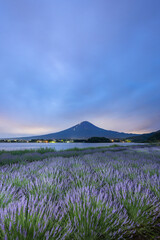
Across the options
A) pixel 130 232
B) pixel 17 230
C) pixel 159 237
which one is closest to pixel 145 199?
pixel 159 237

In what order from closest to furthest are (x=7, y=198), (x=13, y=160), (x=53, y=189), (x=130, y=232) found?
(x=130, y=232), (x=7, y=198), (x=53, y=189), (x=13, y=160)

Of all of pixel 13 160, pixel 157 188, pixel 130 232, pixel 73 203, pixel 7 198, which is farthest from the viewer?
pixel 13 160

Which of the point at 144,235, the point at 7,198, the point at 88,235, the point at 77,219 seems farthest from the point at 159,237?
the point at 7,198

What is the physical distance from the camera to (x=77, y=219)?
3.64 ft

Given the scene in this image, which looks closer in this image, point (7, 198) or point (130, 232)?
point (130, 232)

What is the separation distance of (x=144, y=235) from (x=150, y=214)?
21 centimetres

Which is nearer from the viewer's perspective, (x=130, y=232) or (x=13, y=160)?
(x=130, y=232)

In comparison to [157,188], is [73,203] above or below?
above

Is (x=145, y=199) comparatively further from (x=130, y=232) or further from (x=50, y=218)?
(x=50, y=218)

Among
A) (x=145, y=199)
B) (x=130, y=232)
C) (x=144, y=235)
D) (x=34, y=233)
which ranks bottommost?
(x=144, y=235)

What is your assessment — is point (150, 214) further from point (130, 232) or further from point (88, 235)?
point (88, 235)

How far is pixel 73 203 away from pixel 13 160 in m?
5.22

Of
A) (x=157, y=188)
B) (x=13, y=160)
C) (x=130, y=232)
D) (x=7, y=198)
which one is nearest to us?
(x=130, y=232)

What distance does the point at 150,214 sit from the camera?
1378 mm
